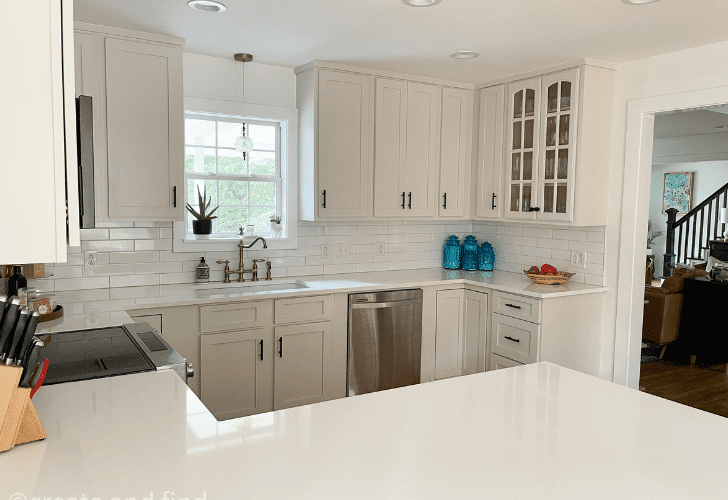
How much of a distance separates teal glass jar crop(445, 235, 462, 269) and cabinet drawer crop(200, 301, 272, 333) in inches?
74.2

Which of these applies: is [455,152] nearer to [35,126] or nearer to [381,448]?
[381,448]

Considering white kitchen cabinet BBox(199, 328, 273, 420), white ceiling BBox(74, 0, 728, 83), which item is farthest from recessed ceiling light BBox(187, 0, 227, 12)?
white kitchen cabinet BBox(199, 328, 273, 420)

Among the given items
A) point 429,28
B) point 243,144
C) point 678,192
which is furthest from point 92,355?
point 678,192

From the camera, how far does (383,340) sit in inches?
159

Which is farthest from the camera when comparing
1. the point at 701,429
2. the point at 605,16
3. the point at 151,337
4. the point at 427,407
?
the point at 605,16

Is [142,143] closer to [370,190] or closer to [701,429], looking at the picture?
[370,190]

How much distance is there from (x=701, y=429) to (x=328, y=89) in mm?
3182

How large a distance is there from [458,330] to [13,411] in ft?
11.4

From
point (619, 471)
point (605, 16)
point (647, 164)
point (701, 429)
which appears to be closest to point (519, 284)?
point (647, 164)

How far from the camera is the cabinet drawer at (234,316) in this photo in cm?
339

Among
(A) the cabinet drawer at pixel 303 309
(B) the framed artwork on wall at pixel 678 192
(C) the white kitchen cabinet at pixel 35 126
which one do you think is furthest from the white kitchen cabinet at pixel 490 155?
(B) the framed artwork on wall at pixel 678 192

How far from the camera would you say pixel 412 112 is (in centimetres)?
437

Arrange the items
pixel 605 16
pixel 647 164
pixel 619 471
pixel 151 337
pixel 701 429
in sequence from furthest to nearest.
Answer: pixel 647 164, pixel 605 16, pixel 151 337, pixel 701 429, pixel 619 471

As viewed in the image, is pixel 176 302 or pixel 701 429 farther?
pixel 176 302
